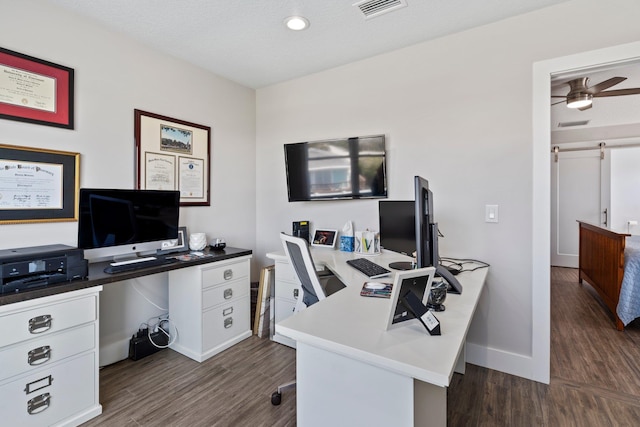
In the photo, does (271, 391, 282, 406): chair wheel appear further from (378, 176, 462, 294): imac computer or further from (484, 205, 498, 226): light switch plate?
(484, 205, 498, 226): light switch plate

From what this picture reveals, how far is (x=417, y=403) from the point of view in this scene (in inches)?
36.5

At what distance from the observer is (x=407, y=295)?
41.3 inches

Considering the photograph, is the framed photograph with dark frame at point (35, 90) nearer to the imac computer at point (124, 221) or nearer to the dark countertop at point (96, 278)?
the imac computer at point (124, 221)

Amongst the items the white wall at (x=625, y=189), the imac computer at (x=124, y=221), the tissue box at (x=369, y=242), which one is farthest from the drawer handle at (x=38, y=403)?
the white wall at (x=625, y=189)

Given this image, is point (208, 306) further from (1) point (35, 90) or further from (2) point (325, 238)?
(1) point (35, 90)

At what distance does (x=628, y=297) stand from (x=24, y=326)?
4.61 metres

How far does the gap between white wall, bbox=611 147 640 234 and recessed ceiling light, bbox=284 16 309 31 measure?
592 cm

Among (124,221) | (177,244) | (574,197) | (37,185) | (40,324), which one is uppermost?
(574,197)

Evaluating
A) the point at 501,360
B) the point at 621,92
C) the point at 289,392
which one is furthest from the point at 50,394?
the point at 621,92

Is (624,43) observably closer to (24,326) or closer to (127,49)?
(127,49)

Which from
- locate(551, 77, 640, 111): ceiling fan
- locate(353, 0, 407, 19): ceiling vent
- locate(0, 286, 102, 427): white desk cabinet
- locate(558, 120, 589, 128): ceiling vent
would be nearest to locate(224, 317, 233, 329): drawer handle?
locate(0, 286, 102, 427): white desk cabinet

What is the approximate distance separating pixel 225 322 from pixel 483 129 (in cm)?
259

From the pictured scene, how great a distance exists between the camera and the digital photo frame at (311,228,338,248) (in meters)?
2.94

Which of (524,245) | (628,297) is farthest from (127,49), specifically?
(628,297)
